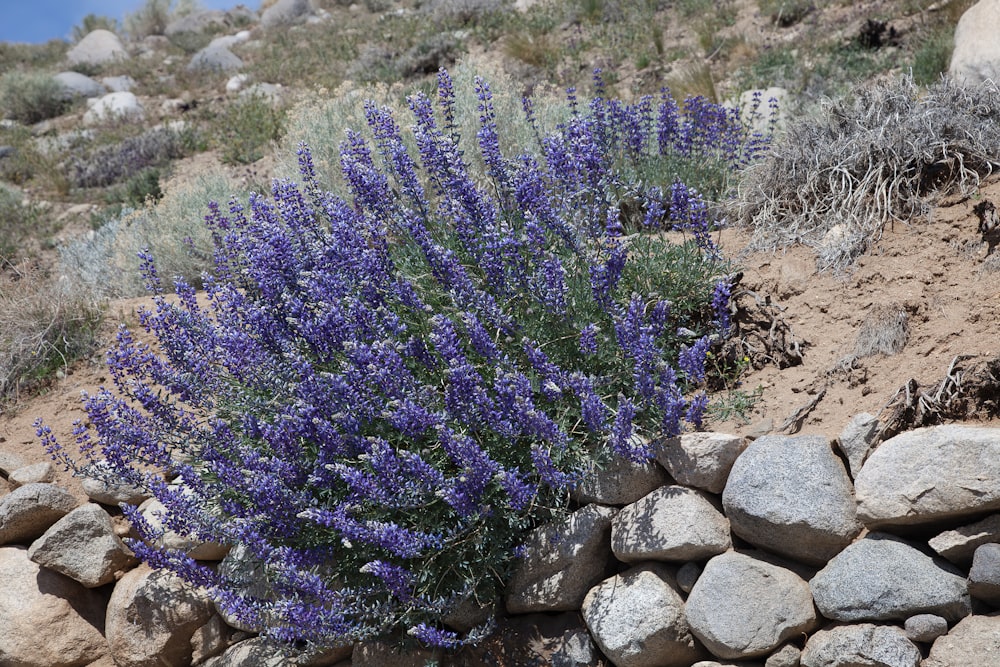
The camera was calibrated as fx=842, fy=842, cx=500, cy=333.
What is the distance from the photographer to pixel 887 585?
292 centimetres

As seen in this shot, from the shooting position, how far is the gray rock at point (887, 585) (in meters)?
2.84

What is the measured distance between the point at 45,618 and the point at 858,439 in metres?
4.07

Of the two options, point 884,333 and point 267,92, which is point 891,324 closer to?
point 884,333

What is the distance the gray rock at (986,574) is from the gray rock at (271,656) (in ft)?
8.31

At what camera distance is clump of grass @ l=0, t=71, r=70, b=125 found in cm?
1631

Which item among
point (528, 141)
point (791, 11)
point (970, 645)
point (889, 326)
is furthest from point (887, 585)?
point (791, 11)

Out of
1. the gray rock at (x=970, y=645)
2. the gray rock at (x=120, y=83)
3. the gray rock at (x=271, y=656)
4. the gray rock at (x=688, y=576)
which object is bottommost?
the gray rock at (x=271, y=656)

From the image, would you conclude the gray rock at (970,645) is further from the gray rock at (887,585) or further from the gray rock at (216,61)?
the gray rock at (216,61)

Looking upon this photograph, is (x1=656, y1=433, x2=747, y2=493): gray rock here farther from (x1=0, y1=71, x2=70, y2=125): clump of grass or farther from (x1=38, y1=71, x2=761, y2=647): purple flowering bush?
(x1=0, y1=71, x2=70, y2=125): clump of grass

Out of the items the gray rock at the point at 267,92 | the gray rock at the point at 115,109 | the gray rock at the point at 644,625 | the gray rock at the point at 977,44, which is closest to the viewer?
the gray rock at the point at 644,625

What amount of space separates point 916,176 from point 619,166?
1.84 meters

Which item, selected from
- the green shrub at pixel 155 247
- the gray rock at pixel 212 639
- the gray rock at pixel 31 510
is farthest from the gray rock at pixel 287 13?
the gray rock at pixel 212 639

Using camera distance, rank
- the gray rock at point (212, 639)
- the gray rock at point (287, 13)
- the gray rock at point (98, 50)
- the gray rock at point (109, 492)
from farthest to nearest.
→ the gray rock at point (287, 13) < the gray rock at point (98, 50) < the gray rock at point (109, 492) < the gray rock at point (212, 639)

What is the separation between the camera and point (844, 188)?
15.0 ft
